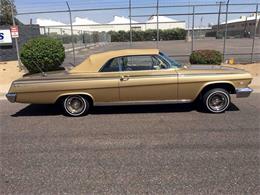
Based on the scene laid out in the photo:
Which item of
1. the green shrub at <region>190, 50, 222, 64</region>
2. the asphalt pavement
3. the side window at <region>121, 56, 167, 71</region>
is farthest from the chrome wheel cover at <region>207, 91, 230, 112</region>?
the green shrub at <region>190, 50, 222, 64</region>

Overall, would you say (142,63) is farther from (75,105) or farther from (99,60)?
(75,105)

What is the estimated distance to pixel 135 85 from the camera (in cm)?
635

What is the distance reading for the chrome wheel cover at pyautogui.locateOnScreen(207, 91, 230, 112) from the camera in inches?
253

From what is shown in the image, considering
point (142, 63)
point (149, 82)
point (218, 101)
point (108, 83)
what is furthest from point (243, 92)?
point (108, 83)

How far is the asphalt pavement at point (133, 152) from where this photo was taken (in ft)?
11.6

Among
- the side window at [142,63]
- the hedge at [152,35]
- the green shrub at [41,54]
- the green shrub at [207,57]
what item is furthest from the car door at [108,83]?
the hedge at [152,35]

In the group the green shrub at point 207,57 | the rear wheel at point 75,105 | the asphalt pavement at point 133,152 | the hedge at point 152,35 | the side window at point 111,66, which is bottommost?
the asphalt pavement at point 133,152

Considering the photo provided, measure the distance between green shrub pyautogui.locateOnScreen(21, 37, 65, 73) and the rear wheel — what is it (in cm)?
576

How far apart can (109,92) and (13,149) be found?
2384 millimetres

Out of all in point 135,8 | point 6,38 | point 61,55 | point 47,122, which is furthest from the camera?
point 6,38

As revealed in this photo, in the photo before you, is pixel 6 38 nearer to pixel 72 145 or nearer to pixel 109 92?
pixel 109 92

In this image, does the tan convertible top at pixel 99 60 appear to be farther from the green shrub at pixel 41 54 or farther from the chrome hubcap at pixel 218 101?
the green shrub at pixel 41 54

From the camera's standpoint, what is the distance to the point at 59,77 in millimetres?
6520

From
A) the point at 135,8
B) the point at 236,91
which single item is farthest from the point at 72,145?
the point at 135,8
